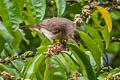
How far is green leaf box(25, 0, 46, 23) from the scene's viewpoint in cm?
337

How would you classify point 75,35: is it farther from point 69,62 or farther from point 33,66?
point 33,66

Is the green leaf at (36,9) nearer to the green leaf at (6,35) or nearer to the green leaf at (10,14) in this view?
the green leaf at (10,14)

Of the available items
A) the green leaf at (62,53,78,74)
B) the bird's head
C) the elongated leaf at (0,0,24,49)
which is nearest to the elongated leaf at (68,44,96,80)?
the green leaf at (62,53,78,74)

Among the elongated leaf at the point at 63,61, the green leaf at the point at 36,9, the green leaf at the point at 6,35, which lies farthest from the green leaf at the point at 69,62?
the green leaf at the point at 6,35

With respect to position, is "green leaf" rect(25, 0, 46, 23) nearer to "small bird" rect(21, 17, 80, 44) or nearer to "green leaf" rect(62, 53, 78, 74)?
"green leaf" rect(62, 53, 78, 74)

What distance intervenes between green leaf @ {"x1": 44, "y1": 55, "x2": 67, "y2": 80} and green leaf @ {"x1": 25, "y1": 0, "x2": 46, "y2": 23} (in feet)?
1.20

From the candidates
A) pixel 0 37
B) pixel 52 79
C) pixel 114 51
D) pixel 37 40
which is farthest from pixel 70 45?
pixel 114 51

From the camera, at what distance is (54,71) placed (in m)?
3.29

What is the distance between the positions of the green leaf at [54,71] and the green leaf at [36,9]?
1.20ft

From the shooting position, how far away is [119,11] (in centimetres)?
520

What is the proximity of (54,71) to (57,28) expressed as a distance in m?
1.85

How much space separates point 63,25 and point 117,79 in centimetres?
212

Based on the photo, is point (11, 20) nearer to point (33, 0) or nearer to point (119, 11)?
point (33, 0)

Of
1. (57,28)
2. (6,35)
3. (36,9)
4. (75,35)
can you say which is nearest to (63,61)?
(36,9)
